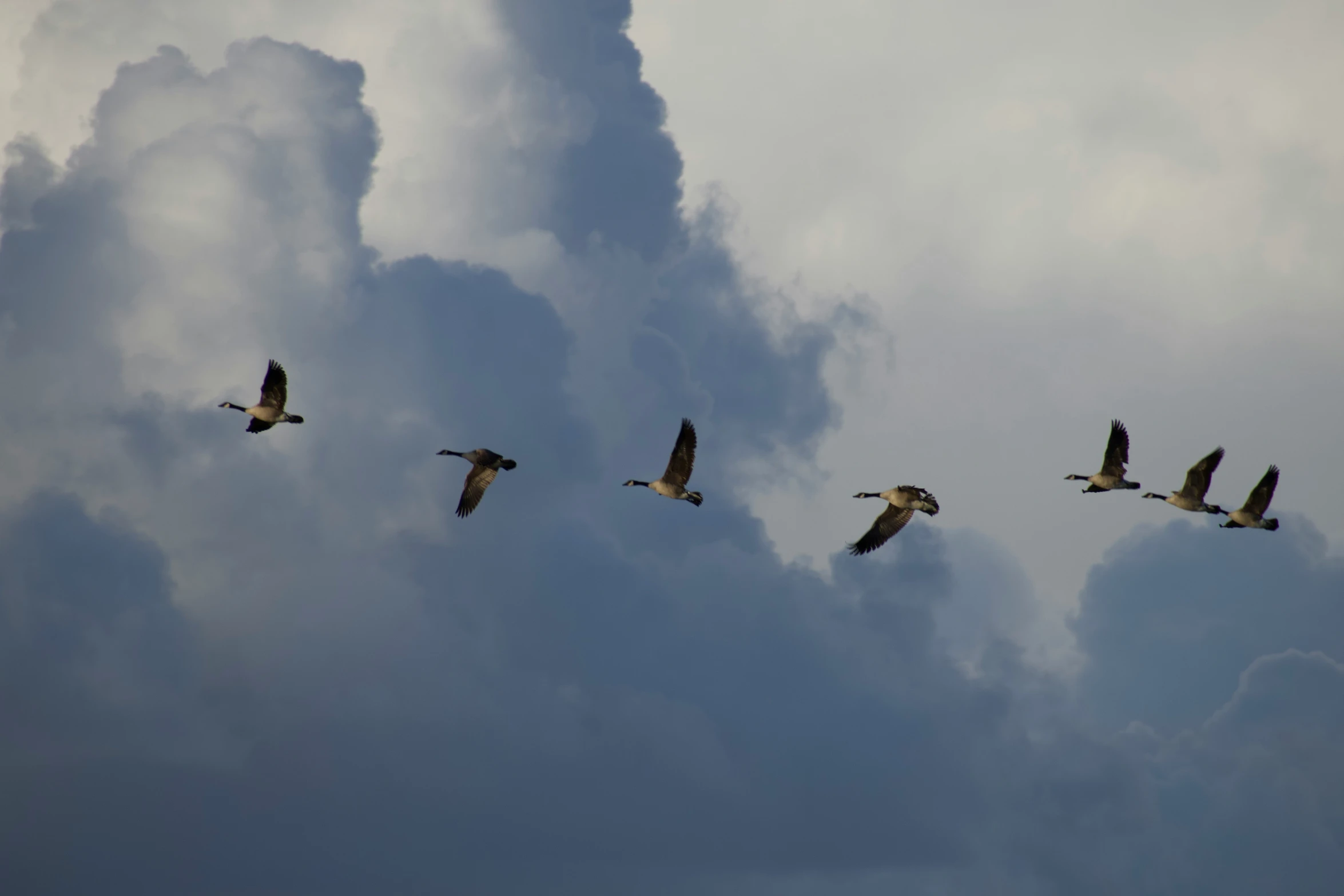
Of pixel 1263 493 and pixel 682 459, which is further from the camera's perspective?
pixel 1263 493

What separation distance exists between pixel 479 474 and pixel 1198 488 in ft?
96.0

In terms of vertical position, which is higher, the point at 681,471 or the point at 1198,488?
the point at 1198,488

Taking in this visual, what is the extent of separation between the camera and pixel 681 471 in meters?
63.2

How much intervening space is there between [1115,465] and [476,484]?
24750mm

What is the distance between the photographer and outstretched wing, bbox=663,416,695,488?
201 ft

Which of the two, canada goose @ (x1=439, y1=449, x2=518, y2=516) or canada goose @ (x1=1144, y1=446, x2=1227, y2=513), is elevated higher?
canada goose @ (x1=1144, y1=446, x2=1227, y2=513)

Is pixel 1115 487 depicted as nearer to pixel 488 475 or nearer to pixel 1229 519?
pixel 1229 519

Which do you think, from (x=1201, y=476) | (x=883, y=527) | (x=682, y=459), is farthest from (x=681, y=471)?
(x=1201, y=476)

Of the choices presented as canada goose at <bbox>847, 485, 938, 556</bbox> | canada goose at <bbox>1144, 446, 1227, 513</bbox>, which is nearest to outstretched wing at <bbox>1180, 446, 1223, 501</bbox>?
canada goose at <bbox>1144, 446, 1227, 513</bbox>

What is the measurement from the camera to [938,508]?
211 ft

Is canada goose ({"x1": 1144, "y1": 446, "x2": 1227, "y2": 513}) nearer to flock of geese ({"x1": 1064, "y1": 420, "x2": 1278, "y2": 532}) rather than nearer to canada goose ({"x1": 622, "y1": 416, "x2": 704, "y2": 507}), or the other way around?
flock of geese ({"x1": 1064, "y1": 420, "x2": 1278, "y2": 532})

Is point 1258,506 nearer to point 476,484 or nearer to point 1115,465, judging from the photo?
point 1115,465

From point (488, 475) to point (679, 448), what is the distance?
9648mm

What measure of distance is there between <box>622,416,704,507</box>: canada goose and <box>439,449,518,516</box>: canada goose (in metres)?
6.02
